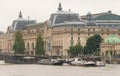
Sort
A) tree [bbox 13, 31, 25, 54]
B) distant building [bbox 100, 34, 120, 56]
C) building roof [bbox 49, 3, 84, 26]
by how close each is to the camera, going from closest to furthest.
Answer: distant building [bbox 100, 34, 120, 56] → tree [bbox 13, 31, 25, 54] → building roof [bbox 49, 3, 84, 26]

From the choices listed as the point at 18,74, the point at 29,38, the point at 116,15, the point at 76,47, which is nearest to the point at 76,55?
the point at 76,47

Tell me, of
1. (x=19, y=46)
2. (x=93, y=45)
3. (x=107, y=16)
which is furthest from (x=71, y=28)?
(x=93, y=45)

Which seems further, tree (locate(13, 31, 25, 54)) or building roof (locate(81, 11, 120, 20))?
building roof (locate(81, 11, 120, 20))

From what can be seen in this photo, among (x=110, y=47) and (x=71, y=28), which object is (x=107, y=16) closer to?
(x=71, y=28)

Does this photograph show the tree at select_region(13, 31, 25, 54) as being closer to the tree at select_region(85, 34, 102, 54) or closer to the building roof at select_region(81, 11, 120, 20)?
the building roof at select_region(81, 11, 120, 20)

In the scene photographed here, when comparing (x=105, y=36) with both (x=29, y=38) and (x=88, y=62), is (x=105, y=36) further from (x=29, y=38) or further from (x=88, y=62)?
(x=88, y=62)

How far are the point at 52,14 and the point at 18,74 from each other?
85604 mm

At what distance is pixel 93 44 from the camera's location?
6152 inches

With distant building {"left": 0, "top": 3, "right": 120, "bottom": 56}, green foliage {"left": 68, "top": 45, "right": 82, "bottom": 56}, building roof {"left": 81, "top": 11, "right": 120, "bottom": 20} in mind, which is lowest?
green foliage {"left": 68, "top": 45, "right": 82, "bottom": 56}

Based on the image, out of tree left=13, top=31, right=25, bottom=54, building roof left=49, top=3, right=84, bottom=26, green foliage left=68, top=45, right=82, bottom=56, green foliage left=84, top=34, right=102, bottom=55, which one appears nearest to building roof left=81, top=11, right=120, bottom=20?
building roof left=49, top=3, right=84, bottom=26

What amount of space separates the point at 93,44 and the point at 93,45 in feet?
0.77

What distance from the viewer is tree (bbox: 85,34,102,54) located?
6102 inches

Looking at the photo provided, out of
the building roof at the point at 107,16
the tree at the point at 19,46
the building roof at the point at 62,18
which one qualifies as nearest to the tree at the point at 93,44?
the building roof at the point at 62,18

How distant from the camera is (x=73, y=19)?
180375mm
